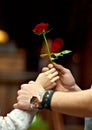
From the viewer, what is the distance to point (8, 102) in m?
5.22

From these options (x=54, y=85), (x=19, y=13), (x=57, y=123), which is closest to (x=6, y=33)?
(x=19, y=13)

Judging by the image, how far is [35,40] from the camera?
6.81 metres

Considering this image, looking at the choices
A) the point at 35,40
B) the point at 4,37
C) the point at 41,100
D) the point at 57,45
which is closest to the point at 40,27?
the point at 57,45

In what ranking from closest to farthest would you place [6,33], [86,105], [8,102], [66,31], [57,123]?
1. [86,105]
2. [57,123]
3. [8,102]
4. [66,31]
5. [6,33]

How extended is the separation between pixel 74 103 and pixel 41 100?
12 centimetres

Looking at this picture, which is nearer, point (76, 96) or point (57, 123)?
point (76, 96)

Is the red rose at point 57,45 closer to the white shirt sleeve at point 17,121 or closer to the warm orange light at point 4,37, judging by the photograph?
the white shirt sleeve at point 17,121

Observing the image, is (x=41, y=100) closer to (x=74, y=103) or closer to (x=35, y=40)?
(x=74, y=103)

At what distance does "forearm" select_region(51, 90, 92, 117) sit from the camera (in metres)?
1.37

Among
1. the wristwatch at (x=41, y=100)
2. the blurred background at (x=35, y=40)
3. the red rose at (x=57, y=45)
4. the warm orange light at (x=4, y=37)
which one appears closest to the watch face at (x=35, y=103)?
the wristwatch at (x=41, y=100)

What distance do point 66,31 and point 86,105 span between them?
450 centimetres

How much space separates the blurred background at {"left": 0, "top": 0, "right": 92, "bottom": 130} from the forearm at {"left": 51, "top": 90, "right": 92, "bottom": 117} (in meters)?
3.19

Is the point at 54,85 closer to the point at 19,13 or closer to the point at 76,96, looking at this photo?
the point at 76,96

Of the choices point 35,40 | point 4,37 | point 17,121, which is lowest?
point 17,121
